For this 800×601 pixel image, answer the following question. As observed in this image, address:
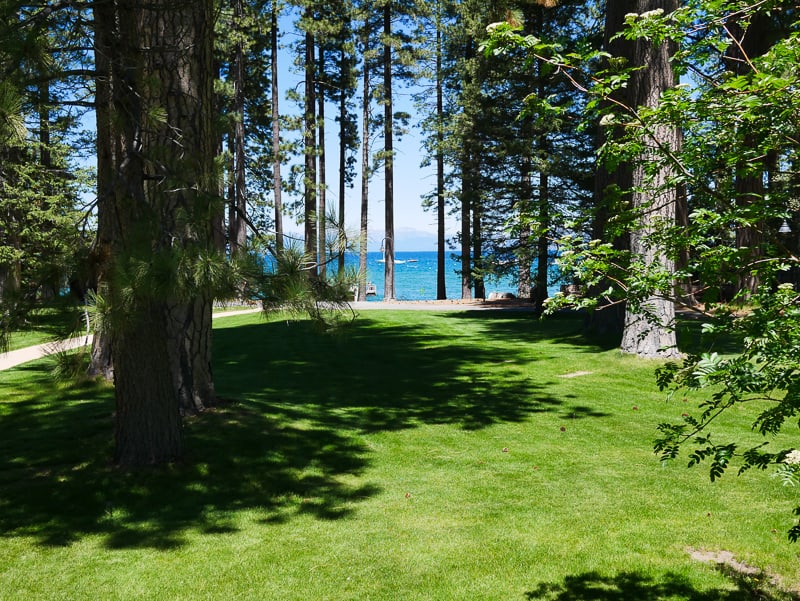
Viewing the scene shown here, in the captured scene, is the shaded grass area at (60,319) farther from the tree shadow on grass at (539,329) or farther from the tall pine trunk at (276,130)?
the tall pine trunk at (276,130)

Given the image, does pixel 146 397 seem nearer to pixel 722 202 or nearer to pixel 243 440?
pixel 243 440

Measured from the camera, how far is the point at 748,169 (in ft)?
9.86

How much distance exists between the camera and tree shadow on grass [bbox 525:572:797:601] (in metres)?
3.69

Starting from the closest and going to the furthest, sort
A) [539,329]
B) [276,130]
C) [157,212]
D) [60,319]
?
[60,319] → [157,212] → [539,329] → [276,130]

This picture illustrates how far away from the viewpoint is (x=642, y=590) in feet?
12.4

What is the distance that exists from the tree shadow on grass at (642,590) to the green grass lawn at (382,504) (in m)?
0.01

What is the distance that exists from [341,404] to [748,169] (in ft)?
21.0

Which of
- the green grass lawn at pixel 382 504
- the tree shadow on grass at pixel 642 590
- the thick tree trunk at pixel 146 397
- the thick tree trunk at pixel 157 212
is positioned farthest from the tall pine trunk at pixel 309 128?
the tree shadow on grass at pixel 642 590

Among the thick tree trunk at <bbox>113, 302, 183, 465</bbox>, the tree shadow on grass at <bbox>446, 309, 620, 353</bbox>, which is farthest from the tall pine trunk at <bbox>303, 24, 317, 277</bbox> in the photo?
the thick tree trunk at <bbox>113, 302, 183, 465</bbox>

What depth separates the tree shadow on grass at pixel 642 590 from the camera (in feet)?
12.1

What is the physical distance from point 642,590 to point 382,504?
2.14 meters

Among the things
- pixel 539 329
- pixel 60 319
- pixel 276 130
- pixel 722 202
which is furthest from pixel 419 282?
pixel 722 202

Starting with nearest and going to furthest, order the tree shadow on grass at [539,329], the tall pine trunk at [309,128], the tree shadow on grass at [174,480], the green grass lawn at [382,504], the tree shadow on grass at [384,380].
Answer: the green grass lawn at [382,504] → the tree shadow on grass at [174,480] → the tree shadow on grass at [384,380] → the tree shadow on grass at [539,329] → the tall pine trunk at [309,128]

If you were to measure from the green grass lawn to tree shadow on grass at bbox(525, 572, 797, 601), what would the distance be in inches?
0.5
